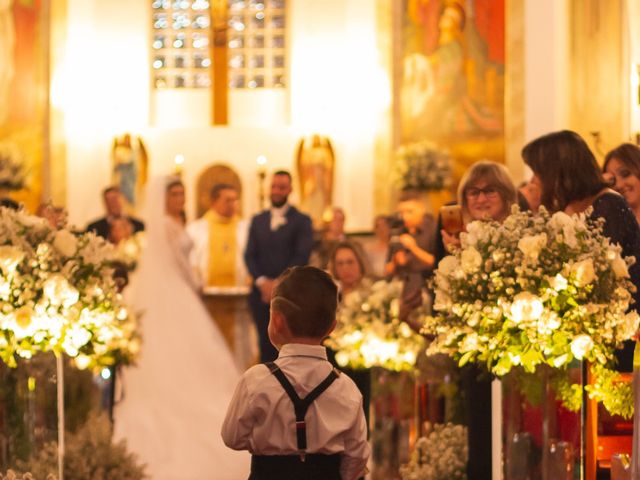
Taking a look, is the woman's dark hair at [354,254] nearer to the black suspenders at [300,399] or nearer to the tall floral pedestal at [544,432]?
the tall floral pedestal at [544,432]

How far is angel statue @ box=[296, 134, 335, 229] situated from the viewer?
21.9 metres

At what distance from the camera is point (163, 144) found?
22.6 m

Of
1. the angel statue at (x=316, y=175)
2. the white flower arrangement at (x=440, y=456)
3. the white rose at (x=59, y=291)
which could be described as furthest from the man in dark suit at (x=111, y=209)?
the white rose at (x=59, y=291)

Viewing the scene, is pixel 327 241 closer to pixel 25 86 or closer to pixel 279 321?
pixel 25 86

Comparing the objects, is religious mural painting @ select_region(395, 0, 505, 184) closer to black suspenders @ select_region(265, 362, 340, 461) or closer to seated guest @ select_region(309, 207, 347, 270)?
seated guest @ select_region(309, 207, 347, 270)

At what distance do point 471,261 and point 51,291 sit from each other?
1801 mm

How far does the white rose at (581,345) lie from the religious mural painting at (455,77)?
41.0 feet

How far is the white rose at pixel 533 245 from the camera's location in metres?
5.38

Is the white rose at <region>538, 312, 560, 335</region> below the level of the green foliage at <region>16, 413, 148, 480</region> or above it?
above

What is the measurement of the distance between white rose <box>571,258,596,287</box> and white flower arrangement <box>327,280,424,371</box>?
114 inches

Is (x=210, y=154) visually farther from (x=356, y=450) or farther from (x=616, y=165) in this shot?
(x=356, y=450)

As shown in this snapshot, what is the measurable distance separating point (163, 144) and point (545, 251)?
17562 mm

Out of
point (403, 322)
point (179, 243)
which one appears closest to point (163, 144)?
point (179, 243)


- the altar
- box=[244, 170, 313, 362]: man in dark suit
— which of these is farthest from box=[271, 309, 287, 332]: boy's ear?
the altar
